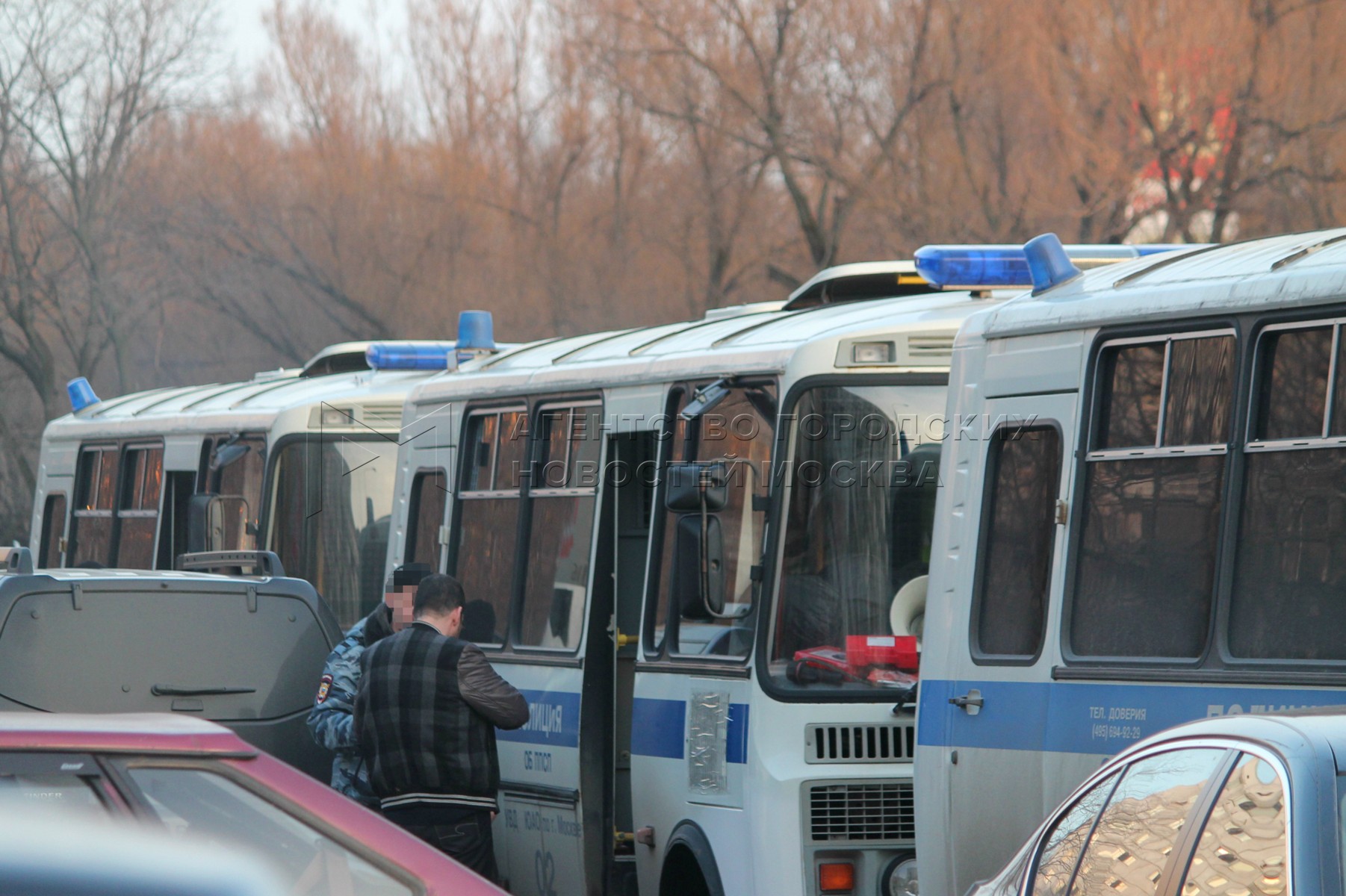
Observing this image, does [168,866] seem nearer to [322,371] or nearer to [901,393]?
[901,393]

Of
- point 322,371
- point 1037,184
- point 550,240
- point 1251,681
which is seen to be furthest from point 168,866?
point 550,240

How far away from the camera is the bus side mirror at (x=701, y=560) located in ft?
23.7

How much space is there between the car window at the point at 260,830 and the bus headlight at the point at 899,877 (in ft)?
12.6

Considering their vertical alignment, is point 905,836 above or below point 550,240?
below

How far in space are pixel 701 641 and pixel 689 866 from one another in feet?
3.08

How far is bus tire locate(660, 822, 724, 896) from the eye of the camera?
727 centimetres

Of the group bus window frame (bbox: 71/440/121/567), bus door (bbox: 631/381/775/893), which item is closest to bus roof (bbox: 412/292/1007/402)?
bus door (bbox: 631/381/775/893)

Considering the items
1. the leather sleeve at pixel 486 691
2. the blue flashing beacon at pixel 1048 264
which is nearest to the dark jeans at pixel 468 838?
the leather sleeve at pixel 486 691

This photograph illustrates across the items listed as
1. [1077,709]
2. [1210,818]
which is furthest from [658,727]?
[1210,818]

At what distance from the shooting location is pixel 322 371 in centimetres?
1619

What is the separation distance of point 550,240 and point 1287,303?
25.7m

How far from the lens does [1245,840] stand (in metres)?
3.57

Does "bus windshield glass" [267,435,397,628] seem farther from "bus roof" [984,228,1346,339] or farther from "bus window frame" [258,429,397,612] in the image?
"bus roof" [984,228,1346,339]

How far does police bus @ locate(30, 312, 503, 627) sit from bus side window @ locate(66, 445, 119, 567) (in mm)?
20
